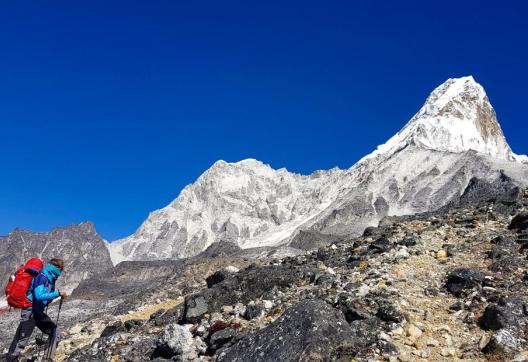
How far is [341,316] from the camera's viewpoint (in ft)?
38.1

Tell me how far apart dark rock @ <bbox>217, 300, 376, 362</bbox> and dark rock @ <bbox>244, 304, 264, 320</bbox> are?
2.83 m

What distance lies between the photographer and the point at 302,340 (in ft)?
34.6

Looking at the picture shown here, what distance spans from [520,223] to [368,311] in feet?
34.8

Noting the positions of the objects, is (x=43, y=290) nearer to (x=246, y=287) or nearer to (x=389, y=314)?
(x=246, y=287)

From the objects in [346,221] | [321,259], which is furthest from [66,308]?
[346,221]

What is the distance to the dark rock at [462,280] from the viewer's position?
14148 mm

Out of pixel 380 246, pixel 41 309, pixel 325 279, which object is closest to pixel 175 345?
pixel 41 309

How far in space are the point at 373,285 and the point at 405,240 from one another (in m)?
6.11

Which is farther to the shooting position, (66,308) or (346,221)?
(346,221)

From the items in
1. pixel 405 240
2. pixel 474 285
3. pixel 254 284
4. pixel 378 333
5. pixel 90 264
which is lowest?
pixel 378 333

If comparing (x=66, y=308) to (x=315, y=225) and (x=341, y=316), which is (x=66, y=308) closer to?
(x=341, y=316)

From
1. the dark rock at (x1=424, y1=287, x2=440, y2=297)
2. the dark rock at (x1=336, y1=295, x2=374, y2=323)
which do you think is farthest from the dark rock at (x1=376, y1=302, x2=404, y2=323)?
the dark rock at (x1=424, y1=287, x2=440, y2=297)

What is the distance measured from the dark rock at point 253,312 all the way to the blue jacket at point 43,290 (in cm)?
493

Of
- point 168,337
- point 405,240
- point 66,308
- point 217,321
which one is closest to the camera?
point 168,337
